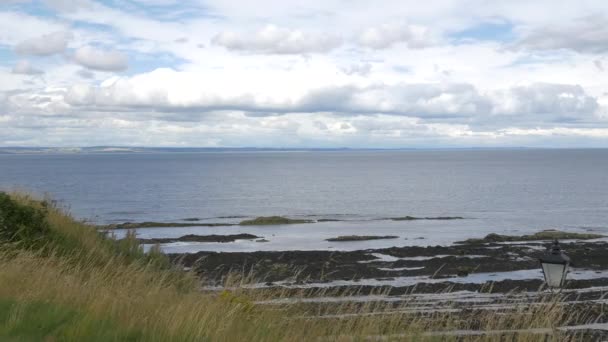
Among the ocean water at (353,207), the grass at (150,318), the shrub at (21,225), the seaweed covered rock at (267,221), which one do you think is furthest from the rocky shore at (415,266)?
the seaweed covered rock at (267,221)

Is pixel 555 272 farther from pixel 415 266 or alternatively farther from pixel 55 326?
pixel 415 266

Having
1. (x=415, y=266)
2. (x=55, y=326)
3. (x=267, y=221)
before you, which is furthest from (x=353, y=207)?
(x=55, y=326)

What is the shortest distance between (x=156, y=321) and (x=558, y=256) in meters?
5.76

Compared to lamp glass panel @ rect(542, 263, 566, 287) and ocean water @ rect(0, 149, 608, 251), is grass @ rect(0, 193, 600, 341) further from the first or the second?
ocean water @ rect(0, 149, 608, 251)

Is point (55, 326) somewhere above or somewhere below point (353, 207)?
above

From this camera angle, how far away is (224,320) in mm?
7418

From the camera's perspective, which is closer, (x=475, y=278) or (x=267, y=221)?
(x=475, y=278)

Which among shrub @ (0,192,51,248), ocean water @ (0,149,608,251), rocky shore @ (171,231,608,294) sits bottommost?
ocean water @ (0,149,608,251)

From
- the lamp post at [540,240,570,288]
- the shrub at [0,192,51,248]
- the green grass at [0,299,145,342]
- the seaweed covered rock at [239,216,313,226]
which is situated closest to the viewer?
the green grass at [0,299,145,342]

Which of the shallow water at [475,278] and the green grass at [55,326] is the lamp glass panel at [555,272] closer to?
the green grass at [55,326]

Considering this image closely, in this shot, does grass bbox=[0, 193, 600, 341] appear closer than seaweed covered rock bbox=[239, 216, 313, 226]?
Yes

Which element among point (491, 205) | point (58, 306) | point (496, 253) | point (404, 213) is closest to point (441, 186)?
point (491, 205)

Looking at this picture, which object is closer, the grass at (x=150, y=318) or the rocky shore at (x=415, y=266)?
the grass at (x=150, y=318)

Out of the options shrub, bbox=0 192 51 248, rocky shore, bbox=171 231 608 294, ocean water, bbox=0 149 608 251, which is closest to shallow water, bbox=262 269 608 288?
rocky shore, bbox=171 231 608 294
